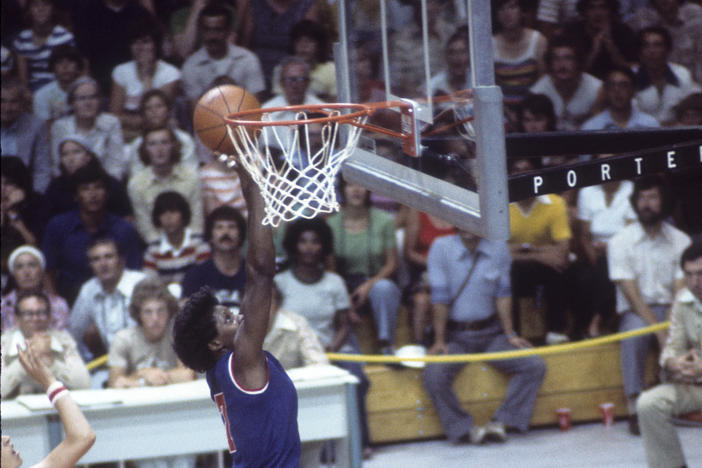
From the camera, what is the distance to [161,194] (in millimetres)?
7227

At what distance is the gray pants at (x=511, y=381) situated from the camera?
709 cm

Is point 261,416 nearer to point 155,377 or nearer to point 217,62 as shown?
point 155,377

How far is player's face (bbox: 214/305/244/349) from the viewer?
3885 millimetres

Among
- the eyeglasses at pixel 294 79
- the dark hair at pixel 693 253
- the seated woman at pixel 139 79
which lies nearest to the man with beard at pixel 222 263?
the eyeglasses at pixel 294 79

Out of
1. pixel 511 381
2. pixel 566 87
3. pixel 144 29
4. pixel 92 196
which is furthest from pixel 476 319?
pixel 144 29

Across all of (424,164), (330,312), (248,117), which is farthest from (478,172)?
(330,312)

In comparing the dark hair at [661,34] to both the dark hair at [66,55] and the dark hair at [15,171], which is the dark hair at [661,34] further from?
the dark hair at [15,171]

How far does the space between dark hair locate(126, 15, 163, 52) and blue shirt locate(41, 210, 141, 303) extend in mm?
1582

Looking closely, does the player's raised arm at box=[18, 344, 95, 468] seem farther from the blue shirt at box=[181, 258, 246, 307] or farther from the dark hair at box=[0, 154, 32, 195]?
the dark hair at box=[0, 154, 32, 195]

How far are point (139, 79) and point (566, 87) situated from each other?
3.24 m

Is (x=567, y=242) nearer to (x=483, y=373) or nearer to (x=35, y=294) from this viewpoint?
(x=483, y=373)

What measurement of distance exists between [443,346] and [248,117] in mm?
3295

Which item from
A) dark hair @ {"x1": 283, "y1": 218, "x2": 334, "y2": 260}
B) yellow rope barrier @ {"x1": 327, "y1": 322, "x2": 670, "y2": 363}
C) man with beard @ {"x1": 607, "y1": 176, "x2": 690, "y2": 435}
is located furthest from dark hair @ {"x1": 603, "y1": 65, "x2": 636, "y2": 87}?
dark hair @ {"x1": 283, "y1": 218, "x2": 334, "y2": 260}

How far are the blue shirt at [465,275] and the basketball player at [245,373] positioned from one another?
127 inches
